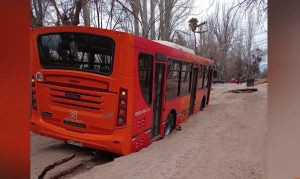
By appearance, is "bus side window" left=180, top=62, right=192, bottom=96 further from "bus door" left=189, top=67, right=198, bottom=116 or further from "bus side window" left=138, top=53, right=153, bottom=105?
"bus side window" left=138, top=53, right=153, bottom=105

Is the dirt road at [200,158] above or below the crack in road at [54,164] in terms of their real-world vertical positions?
above

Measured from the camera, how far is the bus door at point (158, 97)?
8188mm

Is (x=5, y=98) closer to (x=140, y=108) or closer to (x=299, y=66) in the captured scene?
(x=299, y=66)

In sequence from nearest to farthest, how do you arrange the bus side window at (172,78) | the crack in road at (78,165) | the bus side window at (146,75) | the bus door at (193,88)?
the crack in road at (78,165)
the bus side window at (146,75)
the bus side window at (172,78)
the bus door at (193,88)

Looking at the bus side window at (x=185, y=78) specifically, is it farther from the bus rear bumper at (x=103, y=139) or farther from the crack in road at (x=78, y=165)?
the bus rear bumper at (x=103, y=139)

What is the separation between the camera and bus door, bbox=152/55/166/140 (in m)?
8.19

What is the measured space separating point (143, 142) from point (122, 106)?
1161 millimetres

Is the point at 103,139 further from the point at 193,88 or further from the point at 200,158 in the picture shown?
the point at 193,88

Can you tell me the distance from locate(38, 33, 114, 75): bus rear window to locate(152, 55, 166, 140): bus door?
Answer: 163cm

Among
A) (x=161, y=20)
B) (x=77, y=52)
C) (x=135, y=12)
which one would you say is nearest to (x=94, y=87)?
(x=77, y=52)

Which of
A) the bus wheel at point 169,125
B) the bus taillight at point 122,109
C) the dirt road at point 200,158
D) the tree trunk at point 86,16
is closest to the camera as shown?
the dirt road at point 200,158

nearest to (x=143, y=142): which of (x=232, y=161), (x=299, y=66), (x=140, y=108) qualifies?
(x=140, y=108)

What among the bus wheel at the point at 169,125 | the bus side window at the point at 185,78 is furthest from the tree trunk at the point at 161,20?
the bus wheel at the point at 169,125

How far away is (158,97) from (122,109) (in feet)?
6.25
